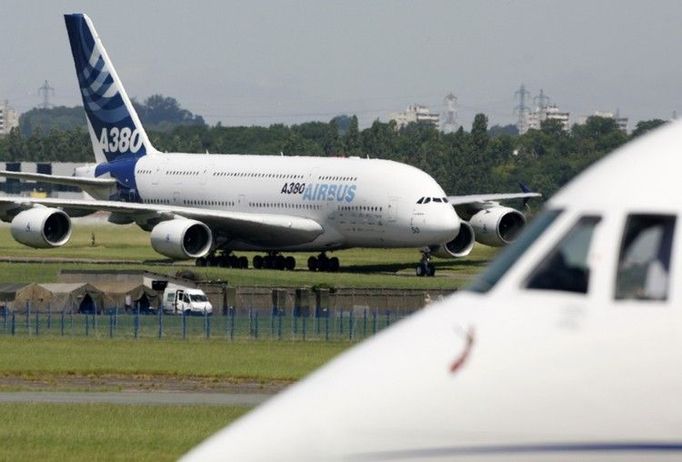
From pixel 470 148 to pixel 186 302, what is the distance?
345 ft

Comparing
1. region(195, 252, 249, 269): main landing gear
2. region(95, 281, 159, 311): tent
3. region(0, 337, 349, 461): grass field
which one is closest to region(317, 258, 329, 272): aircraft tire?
region(195, 252, 249, 269): main landing gear

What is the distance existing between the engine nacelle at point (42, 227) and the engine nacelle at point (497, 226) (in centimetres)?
1788

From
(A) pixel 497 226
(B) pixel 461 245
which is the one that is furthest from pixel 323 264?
(A) pixel 497 226

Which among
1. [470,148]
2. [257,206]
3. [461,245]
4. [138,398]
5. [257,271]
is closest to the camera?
[138,398]

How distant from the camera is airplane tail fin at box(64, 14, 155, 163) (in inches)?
3201

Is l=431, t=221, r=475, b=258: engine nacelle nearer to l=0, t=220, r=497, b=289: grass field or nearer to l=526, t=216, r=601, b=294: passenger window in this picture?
l=0, t=220, r=497, b=289: grass field

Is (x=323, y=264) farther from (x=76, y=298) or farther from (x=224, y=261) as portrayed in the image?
(x=76, y=298)

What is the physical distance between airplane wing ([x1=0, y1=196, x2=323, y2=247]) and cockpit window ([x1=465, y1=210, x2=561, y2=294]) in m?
61.3

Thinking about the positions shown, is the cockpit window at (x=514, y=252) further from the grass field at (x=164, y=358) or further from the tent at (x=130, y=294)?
the tent at (x=130, y=294)

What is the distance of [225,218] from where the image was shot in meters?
71.9

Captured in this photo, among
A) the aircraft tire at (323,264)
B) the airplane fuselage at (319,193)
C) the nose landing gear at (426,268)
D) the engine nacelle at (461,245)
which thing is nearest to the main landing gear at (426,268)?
the nose landing gear at (426,268)

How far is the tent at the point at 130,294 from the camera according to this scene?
2469 inches

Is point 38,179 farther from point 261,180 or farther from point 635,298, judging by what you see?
point 635,298

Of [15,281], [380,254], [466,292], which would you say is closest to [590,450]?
[466,292]
